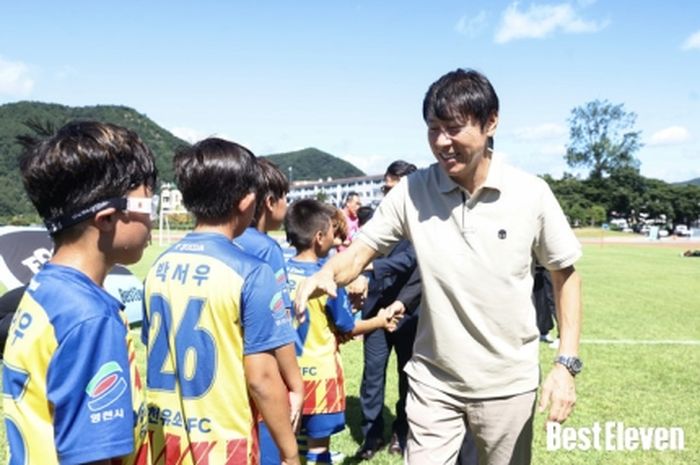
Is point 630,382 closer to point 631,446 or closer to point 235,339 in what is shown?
point 631,446

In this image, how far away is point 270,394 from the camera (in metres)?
2.28

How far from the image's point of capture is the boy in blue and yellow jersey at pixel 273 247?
252 cm

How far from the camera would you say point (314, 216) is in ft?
12.9

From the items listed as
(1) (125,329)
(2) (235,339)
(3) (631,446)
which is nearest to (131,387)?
(1) (125,329)

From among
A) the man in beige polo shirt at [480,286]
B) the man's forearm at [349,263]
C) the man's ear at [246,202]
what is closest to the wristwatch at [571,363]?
the man in beige polo shirt at [480,286]

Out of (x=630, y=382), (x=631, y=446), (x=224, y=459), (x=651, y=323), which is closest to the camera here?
(x=224, y=459)

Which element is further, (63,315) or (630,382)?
(630,382)

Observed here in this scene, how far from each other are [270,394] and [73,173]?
106 centimetres

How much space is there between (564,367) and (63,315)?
207cm

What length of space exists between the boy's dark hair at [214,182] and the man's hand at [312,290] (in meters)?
0.52

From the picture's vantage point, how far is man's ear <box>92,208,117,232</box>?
1.71 meters

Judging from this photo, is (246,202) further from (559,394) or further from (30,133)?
(559,394)

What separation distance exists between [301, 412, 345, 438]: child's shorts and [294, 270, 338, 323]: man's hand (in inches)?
52.9

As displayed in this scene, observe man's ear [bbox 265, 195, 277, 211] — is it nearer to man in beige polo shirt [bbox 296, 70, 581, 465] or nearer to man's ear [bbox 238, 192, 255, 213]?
man in beige polo shirt [bbox 296, 70, 581, 465]
